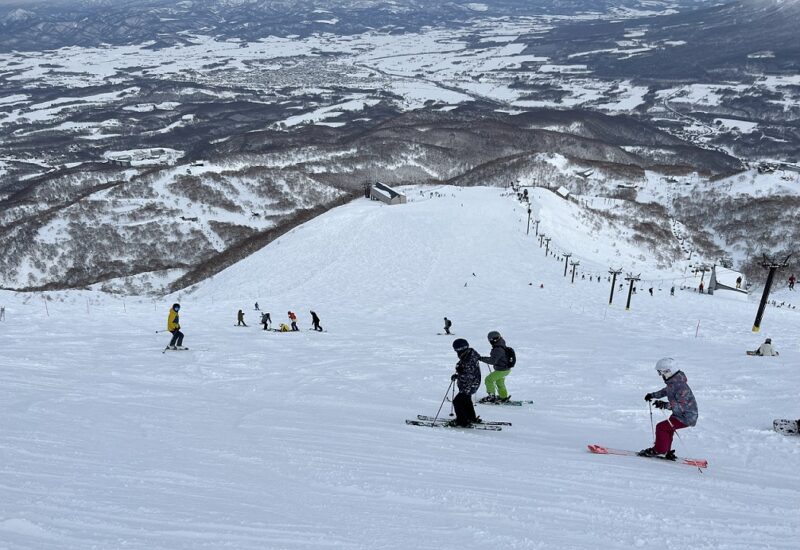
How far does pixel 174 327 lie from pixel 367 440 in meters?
10.3

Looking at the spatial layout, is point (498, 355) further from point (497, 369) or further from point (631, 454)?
point (631, 454)

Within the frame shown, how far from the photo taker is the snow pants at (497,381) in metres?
11.9

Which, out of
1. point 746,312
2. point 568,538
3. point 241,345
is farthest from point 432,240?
point 568,538

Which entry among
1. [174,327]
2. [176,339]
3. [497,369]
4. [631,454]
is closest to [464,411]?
[497,369]

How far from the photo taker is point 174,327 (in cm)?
1767

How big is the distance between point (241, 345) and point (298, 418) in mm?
9715

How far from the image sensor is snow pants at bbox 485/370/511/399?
11906 millimetres

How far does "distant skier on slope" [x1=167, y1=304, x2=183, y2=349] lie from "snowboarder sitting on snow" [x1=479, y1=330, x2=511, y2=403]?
381 inches

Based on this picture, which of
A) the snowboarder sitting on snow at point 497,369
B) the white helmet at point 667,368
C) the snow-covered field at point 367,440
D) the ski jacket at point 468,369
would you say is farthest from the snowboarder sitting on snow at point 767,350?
the ski jacket at point 468,369

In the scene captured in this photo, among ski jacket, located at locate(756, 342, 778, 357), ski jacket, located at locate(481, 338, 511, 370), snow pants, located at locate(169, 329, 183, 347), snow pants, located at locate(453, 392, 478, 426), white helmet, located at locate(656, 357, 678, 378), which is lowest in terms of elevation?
snow pants, located at locate(169, 329, 183, 347)

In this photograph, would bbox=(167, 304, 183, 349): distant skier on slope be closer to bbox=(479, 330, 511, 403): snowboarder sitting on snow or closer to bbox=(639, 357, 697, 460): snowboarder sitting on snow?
bbox=(479, 330, 511, 403): snowboarder sitting on snow

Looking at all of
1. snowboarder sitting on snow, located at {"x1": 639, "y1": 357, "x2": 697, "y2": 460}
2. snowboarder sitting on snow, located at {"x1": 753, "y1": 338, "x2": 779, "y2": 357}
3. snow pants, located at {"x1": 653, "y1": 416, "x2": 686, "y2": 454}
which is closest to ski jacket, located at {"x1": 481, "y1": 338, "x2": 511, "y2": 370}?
→ snowboarder sitting on snow, located at {"x1": 639, "y1": 357, "x2": 697, "y2": 460}

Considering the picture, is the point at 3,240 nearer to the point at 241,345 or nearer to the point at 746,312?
the point at 241,345

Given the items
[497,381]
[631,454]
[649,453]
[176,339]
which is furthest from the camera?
[176,339]
